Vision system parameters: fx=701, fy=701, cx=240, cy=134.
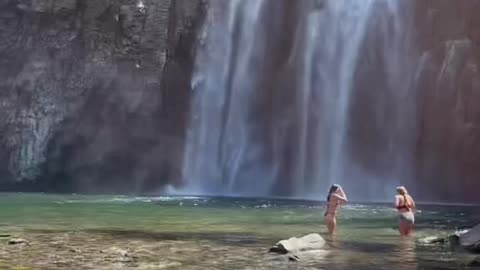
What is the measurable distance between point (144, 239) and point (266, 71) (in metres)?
30.3

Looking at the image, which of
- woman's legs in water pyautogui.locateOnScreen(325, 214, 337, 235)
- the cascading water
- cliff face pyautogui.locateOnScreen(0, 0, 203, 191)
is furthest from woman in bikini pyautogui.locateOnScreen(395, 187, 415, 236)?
cliff face pyautogui.locateOnScreen(0, 0, 203, 191)

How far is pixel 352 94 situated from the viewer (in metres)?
41.9

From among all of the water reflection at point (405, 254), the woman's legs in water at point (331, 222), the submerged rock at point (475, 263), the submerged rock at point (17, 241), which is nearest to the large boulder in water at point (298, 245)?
the water reflection at point (405, 254)

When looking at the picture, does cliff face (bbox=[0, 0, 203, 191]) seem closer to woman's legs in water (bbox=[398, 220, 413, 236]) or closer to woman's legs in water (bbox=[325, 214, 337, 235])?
woman's legs in water (bbox=[325, 214, 337, 235])

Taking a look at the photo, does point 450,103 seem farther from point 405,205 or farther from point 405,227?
point 405,227

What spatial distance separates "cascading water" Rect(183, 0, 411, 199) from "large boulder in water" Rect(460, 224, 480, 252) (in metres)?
25.0

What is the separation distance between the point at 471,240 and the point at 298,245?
3459 mm

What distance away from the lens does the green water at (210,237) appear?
12047 mm

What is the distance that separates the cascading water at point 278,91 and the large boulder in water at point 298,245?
1002 inches

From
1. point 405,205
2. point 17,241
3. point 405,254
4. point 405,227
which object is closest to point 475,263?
point 405,254

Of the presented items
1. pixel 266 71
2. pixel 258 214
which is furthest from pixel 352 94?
pixel 258 214

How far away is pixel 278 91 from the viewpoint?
44344 millimetres

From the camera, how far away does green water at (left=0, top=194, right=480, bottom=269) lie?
1205 centimetres

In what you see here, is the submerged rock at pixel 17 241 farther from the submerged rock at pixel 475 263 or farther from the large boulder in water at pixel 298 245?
the submerged rock at pixel 475 263
